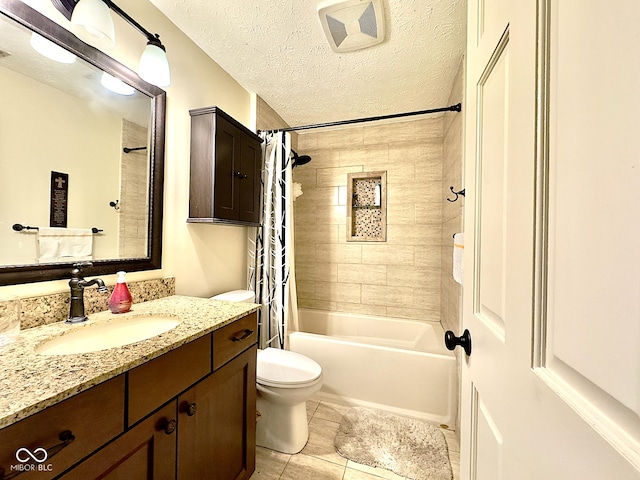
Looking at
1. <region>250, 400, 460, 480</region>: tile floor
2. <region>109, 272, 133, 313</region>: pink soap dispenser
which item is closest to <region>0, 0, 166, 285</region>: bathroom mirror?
<region>109, 272, 133, 313</region>: pink soap dispenser

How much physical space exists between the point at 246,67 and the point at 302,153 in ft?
3.96

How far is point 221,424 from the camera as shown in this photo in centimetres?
107

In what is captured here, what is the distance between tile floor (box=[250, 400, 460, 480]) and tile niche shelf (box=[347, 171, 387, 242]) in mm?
1714

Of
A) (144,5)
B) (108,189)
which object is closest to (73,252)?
(108,189)

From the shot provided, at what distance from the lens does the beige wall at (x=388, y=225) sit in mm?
2578

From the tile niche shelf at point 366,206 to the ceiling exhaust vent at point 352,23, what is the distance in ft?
4.25

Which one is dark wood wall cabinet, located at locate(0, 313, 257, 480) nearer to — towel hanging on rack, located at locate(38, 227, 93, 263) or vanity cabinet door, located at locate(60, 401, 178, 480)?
vanity cabinet door, located at locate(60, 401, 178, 480)

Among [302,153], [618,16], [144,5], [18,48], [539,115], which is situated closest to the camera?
[618,16]

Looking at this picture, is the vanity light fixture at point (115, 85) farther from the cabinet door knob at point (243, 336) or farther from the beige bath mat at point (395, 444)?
the beige bath mat at point (395, 444)

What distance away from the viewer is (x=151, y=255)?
1.42 metres

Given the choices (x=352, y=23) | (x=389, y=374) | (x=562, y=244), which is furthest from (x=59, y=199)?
(x=389, y=374)

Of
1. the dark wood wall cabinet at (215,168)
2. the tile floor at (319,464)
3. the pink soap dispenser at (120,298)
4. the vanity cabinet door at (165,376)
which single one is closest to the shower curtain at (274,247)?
the dark wood wall cabinet at (215,168)

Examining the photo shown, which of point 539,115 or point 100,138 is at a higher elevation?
point 100,138

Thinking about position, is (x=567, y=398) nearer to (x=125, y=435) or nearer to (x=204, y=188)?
A: (x=125, y=435)
